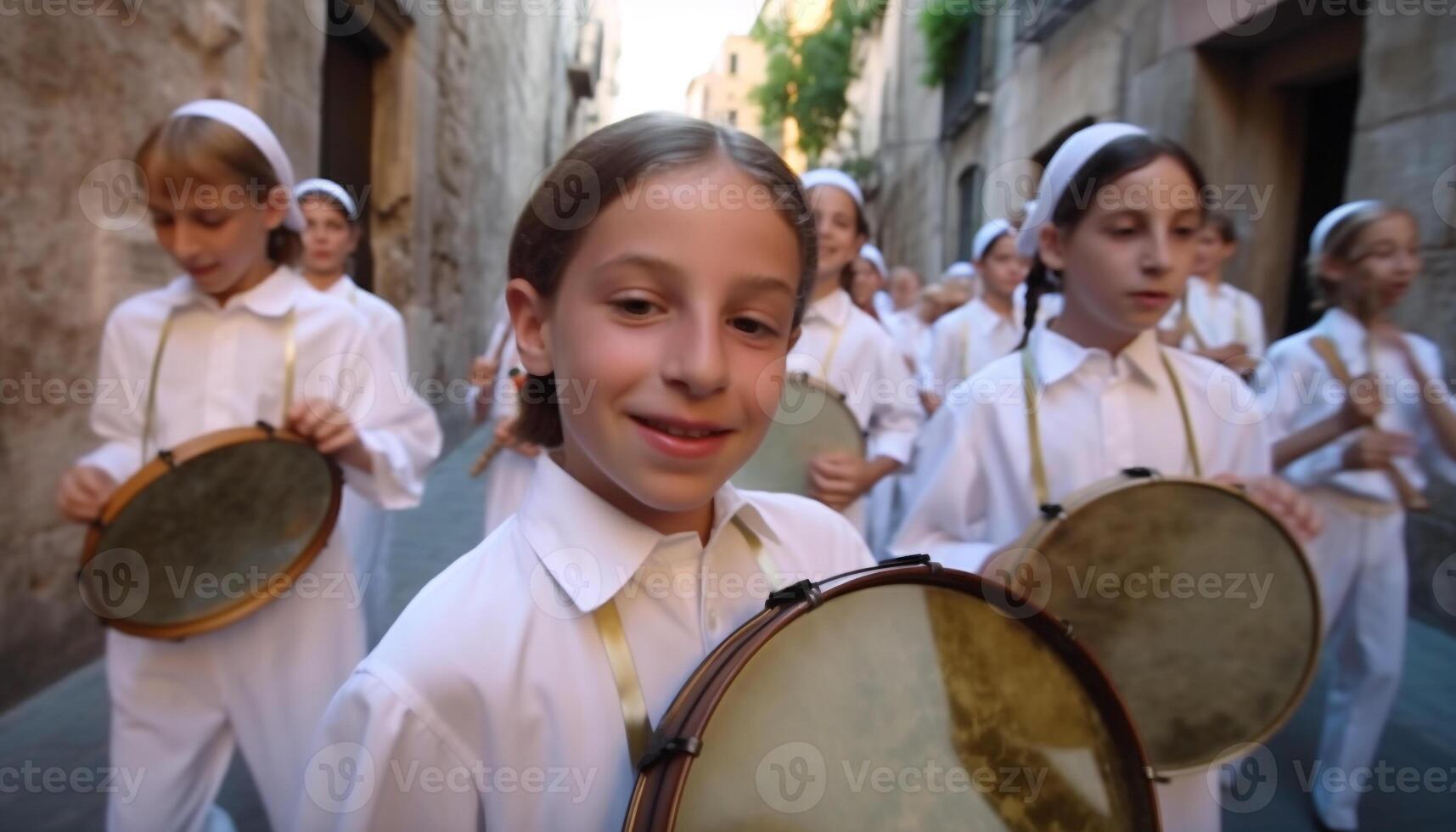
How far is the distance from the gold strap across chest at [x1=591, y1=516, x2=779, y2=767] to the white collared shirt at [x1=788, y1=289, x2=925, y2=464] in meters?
2.50

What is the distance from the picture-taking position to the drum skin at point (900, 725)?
1.04 m

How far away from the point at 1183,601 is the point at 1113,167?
95cm

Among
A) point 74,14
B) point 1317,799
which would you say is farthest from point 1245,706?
point 74,14

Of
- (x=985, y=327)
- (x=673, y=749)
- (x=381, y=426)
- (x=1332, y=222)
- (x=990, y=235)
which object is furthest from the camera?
(x=990, y=235)

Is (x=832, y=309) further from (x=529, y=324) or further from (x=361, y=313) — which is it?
(x=529, y=324)

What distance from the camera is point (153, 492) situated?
7.25 feet

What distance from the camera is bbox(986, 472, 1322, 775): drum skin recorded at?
72.2 inches

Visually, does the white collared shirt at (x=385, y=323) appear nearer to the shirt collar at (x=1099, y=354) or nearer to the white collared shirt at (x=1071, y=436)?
the white collared shirt at (x=1071, y=436)

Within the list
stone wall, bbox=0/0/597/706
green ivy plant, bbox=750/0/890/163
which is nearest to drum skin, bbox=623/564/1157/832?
stone wall, bbox=0/0/597/706

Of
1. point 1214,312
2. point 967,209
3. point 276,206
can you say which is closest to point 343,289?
point 276,206

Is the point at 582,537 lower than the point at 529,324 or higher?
lower

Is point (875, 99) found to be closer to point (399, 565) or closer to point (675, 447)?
point (399, 565)

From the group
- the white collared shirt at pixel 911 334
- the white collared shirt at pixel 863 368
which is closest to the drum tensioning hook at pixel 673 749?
the white collared shirt at pixel 863 368

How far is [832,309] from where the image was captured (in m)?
3.88
